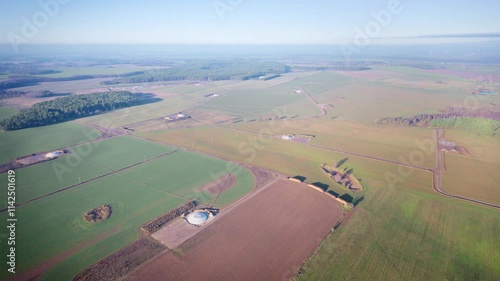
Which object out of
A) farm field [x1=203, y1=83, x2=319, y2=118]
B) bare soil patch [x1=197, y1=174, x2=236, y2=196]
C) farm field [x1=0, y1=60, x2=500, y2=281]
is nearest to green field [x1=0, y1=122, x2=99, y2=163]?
farm field [x1=0, y1=60, x2=500, y2=281]

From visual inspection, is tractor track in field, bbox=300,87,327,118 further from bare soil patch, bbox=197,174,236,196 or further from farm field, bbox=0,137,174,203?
farm field, bbox=0,137,174,203

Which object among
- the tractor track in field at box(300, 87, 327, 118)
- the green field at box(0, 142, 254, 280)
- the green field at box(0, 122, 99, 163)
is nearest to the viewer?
the green field at box(0, 142, 254, 280)

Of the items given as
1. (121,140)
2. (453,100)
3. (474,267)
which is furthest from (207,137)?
(453,100)

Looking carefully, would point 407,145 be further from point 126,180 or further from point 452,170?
point 126,180

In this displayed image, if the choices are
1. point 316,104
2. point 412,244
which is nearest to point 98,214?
point 412,244

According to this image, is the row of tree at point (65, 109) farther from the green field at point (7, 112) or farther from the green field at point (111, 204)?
the green field at point (111, 204)

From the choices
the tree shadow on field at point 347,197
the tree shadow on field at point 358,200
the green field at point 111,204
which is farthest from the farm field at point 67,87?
the tree shadow on field at point 358,200
